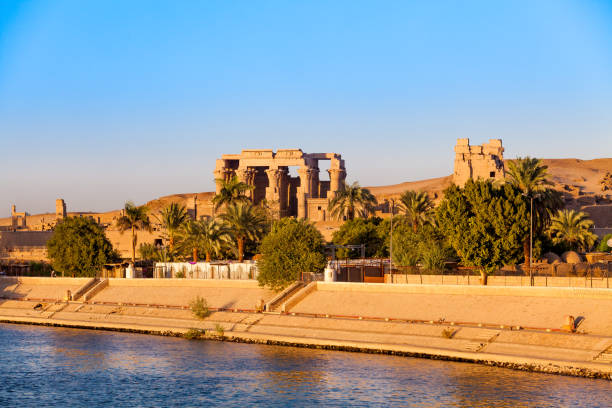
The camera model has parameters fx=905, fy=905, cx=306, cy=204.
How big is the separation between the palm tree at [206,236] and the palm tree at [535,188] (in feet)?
84.2

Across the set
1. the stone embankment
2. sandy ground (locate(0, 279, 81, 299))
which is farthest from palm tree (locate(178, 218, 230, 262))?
sandy ground (locate(0, 279, 81, 299))

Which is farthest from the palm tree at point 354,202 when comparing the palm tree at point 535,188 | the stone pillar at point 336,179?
the palm tree at point 535,188

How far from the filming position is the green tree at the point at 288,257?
206ft

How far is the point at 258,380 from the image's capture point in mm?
42250

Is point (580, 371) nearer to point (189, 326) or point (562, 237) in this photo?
point (189, 326)

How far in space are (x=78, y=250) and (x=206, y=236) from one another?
11248mm

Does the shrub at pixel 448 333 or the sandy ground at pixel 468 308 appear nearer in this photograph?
the sandy ground at pixel 468 308

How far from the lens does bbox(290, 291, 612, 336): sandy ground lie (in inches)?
1853

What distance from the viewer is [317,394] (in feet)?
128

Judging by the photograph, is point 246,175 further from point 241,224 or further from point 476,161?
point 241,224

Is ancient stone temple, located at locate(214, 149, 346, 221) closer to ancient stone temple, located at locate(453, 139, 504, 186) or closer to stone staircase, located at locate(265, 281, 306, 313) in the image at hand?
ancient stone temple, located at locate(453, 139, 504, 186)

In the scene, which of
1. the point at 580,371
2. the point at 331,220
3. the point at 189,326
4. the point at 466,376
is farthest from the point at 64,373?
the point at 331,220

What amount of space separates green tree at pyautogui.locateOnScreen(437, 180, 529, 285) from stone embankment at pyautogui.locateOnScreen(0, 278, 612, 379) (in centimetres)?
588

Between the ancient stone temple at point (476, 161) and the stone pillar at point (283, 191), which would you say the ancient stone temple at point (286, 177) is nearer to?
the stone pillar at point (283, 191)
